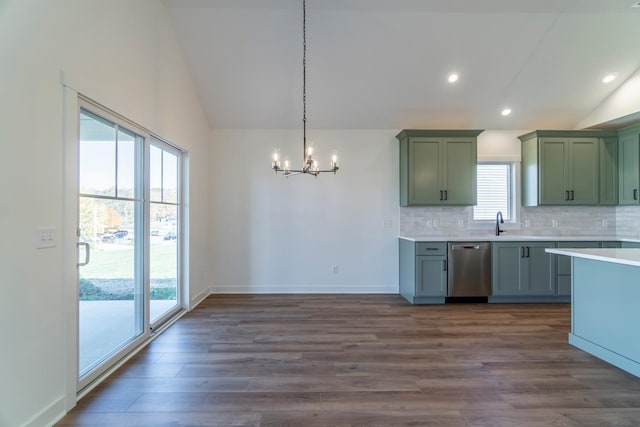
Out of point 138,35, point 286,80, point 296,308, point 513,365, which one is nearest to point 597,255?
point 513,365

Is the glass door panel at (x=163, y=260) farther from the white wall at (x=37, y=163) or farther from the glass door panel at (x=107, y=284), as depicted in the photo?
the white wall at (x=37, y=163)

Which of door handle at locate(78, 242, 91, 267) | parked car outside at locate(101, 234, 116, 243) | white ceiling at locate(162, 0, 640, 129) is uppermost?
white ceiling at locate(162, 0, 640, 129)

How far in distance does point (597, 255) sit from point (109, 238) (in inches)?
167

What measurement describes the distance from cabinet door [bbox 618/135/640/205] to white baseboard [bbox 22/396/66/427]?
277 inches

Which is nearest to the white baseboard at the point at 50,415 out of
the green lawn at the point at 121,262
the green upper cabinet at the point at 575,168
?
the green lawn at the point at 121,262

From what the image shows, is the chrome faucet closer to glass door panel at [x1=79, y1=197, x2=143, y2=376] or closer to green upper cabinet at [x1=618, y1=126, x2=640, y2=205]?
green upper cabinet at [x1=618, y1=126, x2=640, y2=205]

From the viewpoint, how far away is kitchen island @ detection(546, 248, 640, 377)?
2611 millimetres

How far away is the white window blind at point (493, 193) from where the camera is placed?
527 cm

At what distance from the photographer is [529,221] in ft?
17.1

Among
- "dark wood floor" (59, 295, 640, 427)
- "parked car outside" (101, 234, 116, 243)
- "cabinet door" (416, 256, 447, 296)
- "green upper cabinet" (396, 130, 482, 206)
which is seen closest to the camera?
"dark wood floor" (59, 295, 640, 427)

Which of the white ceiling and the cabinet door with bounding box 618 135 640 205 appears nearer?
the white ceiling

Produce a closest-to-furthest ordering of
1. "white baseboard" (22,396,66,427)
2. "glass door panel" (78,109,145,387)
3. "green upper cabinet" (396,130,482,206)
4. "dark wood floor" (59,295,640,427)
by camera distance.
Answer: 1. "white baseboard" (22,396,66,427)
2. "dark wood floor" (59,295,640,427)
3. "glass door panel" (78,109,145,387)
4. "green upper cabinet" (396,130,482,206)

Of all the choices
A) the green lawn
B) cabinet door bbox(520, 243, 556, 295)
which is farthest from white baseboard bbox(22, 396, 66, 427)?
cabinet door bbox(520, 243, 556, 295)

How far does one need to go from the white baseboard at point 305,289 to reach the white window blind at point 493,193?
6.36 feet
